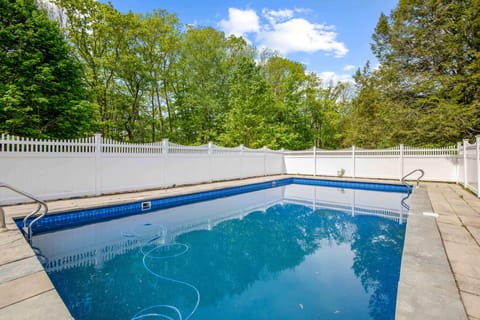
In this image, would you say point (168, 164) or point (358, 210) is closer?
point (358, 210)

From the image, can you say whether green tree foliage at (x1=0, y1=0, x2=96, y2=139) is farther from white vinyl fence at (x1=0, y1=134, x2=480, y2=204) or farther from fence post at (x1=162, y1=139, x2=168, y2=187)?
fence post at (x1=162, y1=139, x2=168, y2=187)

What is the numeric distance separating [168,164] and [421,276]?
686 cm

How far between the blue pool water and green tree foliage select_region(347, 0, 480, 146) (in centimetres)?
635

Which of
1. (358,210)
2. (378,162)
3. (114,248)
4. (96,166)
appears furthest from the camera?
(378,162)

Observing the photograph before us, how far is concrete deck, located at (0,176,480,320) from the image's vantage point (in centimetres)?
154

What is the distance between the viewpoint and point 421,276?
2027mm

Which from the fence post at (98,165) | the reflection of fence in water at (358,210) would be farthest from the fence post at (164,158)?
the reflection of fence in water at (358,210)

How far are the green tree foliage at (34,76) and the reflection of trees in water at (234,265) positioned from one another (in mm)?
7822

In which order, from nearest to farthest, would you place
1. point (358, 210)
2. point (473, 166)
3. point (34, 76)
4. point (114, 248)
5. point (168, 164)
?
1. point (114, 248)
2. point (473, 166)
3. point (358, 210)
4. point (168, 164)
5. point (34, 76)

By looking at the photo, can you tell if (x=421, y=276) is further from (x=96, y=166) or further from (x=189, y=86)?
(x=189, y=86)

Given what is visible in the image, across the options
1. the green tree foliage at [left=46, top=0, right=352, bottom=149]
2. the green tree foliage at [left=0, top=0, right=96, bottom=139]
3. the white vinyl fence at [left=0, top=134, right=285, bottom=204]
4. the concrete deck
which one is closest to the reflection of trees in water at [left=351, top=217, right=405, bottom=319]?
the concrete deck

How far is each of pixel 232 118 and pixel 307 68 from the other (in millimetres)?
9668

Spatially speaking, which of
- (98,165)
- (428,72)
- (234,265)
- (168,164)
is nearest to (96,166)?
(98,165)

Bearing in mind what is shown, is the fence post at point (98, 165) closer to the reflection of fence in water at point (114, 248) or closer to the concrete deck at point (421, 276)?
the concrete deck at point (421, 276)
